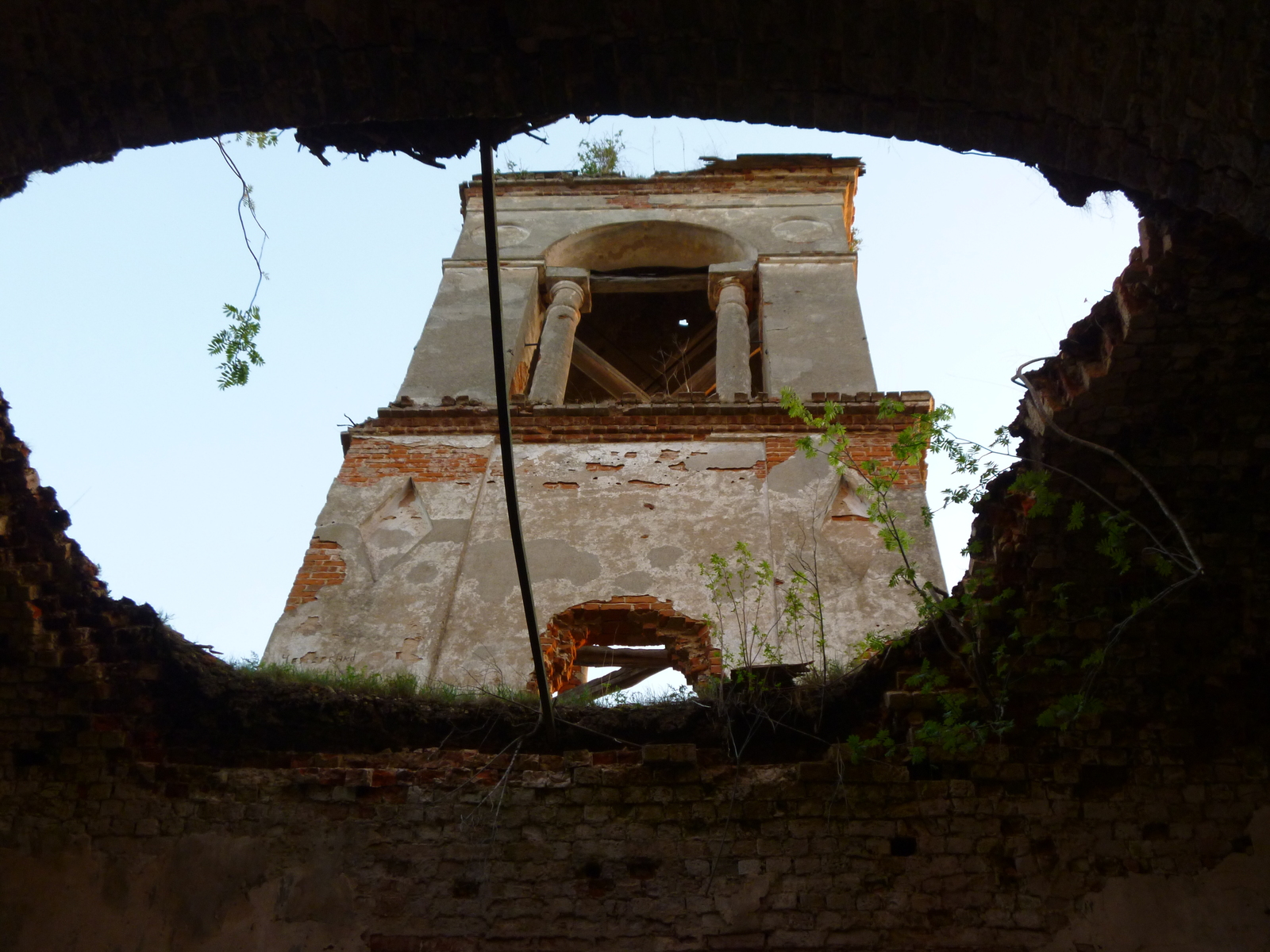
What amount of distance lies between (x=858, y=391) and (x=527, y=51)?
20.5 feet

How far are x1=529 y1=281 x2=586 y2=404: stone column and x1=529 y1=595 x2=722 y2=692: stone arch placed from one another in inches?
100

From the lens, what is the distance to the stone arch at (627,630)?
695 cm

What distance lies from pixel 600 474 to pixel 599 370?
4055mm

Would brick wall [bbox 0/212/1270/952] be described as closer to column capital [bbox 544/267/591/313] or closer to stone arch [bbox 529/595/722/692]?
stone arch [bbox 529/595/722/692]

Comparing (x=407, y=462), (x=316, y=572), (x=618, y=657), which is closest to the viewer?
(x=316, y=572)

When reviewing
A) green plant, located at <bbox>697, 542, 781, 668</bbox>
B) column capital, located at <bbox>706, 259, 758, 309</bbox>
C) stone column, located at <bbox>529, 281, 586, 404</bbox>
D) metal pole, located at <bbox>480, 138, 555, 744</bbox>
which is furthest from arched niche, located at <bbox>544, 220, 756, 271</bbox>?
metal pole, located at <bbox>480, 138, 555, 744</bbox>

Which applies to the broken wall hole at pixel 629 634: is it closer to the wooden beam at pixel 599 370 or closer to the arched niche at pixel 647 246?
the wooden beam at pixel 599 370

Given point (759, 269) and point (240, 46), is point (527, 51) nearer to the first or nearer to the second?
point (240, 46)

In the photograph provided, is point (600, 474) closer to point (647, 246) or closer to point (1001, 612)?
point (1001, 612)

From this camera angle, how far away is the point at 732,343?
1116 centimetres

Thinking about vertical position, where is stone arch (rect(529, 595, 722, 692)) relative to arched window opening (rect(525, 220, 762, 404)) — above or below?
below

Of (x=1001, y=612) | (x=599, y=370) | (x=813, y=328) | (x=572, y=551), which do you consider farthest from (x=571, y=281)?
(x=1001, y=612)

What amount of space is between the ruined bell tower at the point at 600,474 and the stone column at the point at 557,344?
28 mm

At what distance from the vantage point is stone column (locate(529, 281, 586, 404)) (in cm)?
1036
